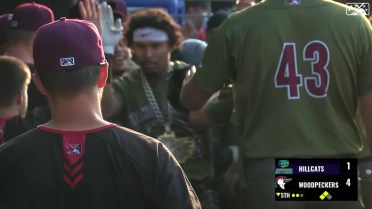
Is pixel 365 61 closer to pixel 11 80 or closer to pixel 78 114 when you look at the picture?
pixel 11 80

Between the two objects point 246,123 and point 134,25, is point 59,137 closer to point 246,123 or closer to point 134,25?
point 246,123

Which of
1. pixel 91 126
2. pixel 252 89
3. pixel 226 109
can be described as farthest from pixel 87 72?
pixel 226 109

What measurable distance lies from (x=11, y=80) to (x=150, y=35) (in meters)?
1.84

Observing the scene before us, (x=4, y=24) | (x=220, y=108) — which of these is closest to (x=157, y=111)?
(x=220, y=108)

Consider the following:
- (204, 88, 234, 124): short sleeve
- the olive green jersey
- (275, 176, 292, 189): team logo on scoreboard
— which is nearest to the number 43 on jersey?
the olive green jersey

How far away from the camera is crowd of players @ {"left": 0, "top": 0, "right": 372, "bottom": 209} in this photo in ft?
9.70

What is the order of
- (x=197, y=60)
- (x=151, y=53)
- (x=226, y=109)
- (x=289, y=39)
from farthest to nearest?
1. (x=197, y=60)
2. (x=151, y=53)
3. (x=226, y=109)
4. (x=289, y=39)

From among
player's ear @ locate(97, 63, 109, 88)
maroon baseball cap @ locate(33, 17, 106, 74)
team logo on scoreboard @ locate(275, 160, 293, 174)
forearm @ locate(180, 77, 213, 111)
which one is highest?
maroon baseball cap @ locate(33, 17, 106, 74)

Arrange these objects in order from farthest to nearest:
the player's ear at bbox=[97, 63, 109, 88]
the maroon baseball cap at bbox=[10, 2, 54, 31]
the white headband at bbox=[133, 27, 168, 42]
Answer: the white headband at bbox=[133, 27, 168, 42] < the maroon baseball cap at bbox=[10, 2, 54, 31] < the player's ear at bbox=[97, 63, 109, 88]

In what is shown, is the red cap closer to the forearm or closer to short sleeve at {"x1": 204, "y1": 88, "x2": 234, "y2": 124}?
short sleeve at {"x1": 204, "y1": 88, "x2": 234, "y2": 124}

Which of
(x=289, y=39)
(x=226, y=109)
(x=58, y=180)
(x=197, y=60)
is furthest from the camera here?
(x=197, y=60)

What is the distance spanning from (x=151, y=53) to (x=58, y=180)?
133 inches

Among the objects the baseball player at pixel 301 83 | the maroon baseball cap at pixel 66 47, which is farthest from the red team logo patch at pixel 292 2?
the maroon baseball cap at pixel 66 47

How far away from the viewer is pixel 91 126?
9.76 feet
